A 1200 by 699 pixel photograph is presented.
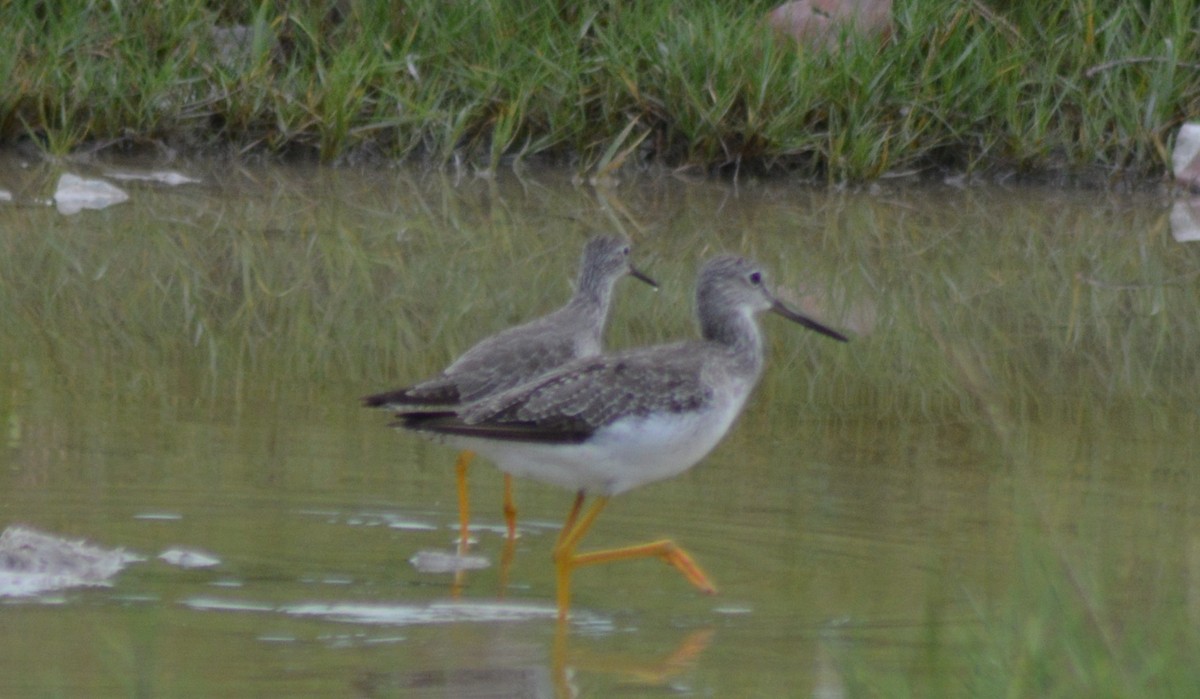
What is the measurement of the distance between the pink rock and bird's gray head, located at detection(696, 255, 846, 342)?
21.6ft

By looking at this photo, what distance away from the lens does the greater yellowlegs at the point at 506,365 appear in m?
5.19

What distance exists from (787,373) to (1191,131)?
538cm

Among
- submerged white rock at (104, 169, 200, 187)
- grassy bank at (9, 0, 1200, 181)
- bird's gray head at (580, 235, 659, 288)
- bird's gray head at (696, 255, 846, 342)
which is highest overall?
grassy bank at (9, 0, 1200, 181)

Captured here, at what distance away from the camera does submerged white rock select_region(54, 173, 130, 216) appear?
31.7 feet

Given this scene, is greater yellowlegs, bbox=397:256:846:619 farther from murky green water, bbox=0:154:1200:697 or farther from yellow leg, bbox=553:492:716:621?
murky green water, bbox=0:154:1200:697

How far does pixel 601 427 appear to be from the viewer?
4.69 m

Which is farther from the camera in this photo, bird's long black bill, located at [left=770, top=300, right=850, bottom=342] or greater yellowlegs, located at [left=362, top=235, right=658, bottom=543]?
bird's long black bill, located at [left=770, top=300, right=850, bottom=342]

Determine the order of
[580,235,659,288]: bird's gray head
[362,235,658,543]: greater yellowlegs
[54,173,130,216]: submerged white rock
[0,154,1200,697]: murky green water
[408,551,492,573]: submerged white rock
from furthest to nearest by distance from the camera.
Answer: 1. [54,173,130,216]: submerged white rock
2. [580,235,659,288]: bird's gray head
3. [362,235,658,543]: greater yellowlegs
4. [408,551,492,573]: submerged white rock
5. [0,154,1200,697]: murky green water

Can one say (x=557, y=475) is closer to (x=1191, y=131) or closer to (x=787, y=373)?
(x=787, y=373)

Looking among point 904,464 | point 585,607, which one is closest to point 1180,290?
point 904,464

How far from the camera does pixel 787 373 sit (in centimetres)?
695

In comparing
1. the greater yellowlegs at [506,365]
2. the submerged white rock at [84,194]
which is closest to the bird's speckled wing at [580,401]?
the greater yellowlegs at [506,365]

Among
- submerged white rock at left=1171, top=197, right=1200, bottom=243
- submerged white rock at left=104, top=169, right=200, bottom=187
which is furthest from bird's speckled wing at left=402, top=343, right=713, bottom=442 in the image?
submerged white rock at left=104, top=169, right=200, bottom=187

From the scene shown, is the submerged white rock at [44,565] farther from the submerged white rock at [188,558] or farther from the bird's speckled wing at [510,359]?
the bird's speckled wing at [510,359]
